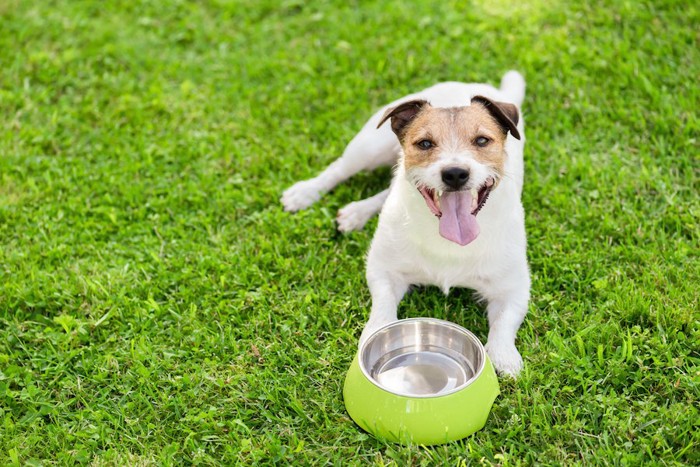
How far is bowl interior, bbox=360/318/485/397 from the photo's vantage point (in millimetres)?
4090

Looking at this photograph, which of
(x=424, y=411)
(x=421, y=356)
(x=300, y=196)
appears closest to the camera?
(x=424, y=411)

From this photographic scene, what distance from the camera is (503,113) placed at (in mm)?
4156

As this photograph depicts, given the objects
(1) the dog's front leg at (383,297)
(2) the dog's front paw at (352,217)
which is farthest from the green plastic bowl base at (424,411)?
(2) the dog's front paw at (352,217)

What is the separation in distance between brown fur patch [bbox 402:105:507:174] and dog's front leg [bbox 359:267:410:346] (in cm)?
71

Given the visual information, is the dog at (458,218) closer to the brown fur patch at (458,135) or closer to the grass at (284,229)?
the brown fur patch at (458,135)

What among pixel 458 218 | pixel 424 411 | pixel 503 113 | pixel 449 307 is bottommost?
pixel 449 307

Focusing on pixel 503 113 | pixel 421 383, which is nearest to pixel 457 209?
pixel 503 113

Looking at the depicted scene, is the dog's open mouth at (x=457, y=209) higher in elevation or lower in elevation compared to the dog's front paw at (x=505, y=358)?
higher

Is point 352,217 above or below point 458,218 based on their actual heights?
below

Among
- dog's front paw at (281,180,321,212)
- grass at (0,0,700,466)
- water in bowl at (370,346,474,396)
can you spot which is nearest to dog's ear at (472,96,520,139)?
grass at (0,0,700,466)

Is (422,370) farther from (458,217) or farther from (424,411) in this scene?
(458,217)

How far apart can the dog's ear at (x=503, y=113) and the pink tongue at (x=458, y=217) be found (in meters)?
0.43

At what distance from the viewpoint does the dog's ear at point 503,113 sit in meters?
4.17

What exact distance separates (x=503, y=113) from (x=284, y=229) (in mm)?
1710
